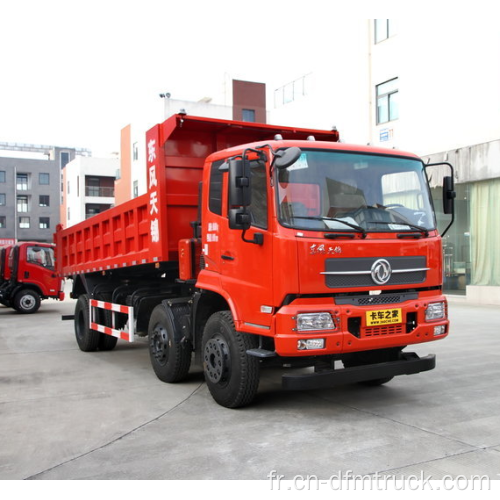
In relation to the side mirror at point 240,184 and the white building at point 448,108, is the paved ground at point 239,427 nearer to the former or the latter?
the side mirror at point 240,184

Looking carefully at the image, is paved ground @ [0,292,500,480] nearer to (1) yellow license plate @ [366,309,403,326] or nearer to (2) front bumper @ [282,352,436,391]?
(2) front bumper @ [282,352,436,391]

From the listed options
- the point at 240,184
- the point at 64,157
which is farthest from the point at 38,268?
the point at 64,157

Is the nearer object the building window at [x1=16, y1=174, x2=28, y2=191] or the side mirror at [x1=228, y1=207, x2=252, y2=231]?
the side mirror at [x1=228, y1=207, x2=252, y2=231]

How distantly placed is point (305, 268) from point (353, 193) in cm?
94

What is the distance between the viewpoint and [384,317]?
525cm

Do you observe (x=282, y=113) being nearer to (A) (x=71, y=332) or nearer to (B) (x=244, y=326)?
(A) (x=71, y=332)

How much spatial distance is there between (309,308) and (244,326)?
72cm

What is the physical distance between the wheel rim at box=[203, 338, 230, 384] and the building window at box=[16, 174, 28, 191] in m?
71.1

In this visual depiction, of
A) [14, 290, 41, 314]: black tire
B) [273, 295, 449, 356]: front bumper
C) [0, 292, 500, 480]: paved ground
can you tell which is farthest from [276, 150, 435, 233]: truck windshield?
[14, 290, 41, 314]: black tire

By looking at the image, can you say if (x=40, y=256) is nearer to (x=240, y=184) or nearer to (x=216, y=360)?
(x=216, y=360)

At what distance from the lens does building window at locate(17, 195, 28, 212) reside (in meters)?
70.9

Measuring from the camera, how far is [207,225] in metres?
6.17

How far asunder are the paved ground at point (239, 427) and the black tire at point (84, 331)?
1.24 metres

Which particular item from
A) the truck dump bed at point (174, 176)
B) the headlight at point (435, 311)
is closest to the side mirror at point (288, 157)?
the headlight at point (435, 311)
